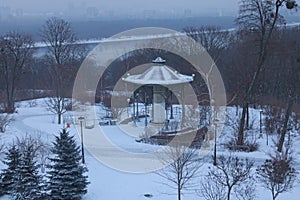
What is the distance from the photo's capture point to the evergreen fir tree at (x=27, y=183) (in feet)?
52.7

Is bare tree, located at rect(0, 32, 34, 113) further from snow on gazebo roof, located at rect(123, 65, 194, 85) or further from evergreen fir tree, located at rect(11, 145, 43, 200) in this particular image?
evergreen fir tree, located at rect(11, 145, 43, 200)

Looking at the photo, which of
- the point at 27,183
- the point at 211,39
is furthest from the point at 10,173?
the point at 211,39

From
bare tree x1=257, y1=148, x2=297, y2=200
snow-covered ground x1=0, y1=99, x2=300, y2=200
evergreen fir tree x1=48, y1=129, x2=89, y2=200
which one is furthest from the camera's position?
snow-covered ground x1=0, y1=99, x2=300, y2=200

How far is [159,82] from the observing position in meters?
26.2

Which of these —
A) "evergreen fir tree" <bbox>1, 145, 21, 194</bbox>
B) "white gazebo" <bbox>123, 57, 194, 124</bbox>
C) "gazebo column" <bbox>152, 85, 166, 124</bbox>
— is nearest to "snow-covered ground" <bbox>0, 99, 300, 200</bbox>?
"evergreen fir tree" <bbox>1, 145, 21, 194</bbox>

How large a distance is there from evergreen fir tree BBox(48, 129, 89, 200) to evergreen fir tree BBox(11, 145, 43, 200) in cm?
47

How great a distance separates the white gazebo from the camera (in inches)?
1040

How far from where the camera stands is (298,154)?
21891mm

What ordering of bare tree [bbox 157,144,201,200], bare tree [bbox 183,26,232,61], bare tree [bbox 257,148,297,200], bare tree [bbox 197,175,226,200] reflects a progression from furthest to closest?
bare tree [bbox 183,26,232,61] → bare tree [bbox 157,144,201,200] → bare tree [bbox 197,175,226,200] → bare tree [bbox 257,148,297,200]

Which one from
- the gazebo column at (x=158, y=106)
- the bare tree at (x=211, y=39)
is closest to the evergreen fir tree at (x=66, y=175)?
the gazebo column at (x=158, y=106)

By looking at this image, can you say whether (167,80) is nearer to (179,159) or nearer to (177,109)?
(177,109)

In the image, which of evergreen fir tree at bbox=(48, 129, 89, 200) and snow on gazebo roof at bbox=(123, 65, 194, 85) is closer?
evergreen fir tree at bbox=(48, 129, 89, 200)

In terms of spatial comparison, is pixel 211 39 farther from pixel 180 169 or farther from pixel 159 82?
pixel 180 169

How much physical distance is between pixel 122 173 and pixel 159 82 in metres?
8.26
